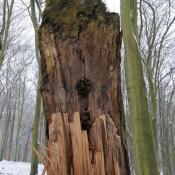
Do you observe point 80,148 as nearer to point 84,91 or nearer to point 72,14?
point 84,91

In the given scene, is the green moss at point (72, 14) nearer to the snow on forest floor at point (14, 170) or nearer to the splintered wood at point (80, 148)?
the splintered wood at point (80, 148)

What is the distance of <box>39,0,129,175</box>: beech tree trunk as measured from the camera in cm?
166

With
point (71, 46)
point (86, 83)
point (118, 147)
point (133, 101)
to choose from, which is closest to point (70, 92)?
point (86, 83)

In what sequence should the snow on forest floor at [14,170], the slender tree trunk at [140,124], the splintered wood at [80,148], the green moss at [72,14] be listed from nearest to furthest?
the splintered wood at [80,148]
the green moss at [72,14]
the slender tree trunk at [140,124]
the snow on forest floor at [14,170]

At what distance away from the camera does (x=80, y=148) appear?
65.4 inches

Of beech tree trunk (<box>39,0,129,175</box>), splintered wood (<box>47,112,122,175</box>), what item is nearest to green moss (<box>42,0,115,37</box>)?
beech tree trunk (<box>39,0,129,175</box>)

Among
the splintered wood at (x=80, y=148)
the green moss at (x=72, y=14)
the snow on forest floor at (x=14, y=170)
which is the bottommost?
the snow on forest floor at (x=14, y=170)

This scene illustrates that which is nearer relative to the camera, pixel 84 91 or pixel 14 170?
pixel 84 91

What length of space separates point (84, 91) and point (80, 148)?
276 millimetres

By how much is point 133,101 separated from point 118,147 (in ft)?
13.2

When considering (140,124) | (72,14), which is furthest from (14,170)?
(72,14)

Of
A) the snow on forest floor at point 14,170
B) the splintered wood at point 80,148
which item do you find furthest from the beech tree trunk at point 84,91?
the snow on forest floor at point 14,170

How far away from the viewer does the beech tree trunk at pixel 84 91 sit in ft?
5.46

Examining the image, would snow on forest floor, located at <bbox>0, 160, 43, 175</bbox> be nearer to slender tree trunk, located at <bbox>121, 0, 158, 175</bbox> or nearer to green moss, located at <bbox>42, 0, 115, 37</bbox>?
slender tree trunk, located at <bbox>121, 0, 158, 175</bbox>
